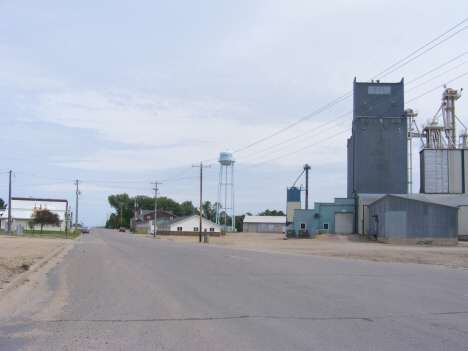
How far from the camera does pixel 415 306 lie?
855cm

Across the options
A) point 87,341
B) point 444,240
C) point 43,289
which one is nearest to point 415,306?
point 87,341

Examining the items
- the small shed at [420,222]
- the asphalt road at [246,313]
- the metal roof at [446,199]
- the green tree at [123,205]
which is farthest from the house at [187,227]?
the green tree at [123,205]

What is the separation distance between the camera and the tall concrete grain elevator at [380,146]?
55406 mm

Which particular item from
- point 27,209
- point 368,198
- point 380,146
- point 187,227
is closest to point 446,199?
point 368,198

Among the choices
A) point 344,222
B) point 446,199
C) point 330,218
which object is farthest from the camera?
point 330,218

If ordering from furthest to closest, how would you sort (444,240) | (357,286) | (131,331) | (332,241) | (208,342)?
1. (332,241)
2. (444,240)
3. (357,286)
4. (131,331)
5. (208,342)

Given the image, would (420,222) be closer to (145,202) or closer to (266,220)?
(266,220)

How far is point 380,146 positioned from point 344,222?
37.3 feet

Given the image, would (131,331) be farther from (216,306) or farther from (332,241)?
(332,241)

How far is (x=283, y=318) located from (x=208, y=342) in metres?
1.90

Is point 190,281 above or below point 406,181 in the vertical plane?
below

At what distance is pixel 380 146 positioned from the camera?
182 feet

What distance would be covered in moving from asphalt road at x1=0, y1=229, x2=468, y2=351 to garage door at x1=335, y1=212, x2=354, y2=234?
42.3m

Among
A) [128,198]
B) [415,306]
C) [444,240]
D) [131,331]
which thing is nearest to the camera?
[131,331]
